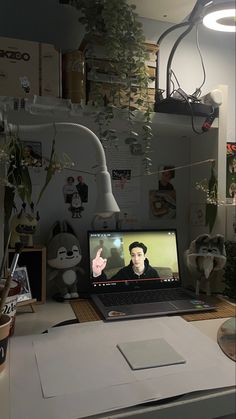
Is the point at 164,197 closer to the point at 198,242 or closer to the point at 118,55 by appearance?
Answer: the point at 198,242

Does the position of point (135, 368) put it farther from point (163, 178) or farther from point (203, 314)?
point (163, 178)

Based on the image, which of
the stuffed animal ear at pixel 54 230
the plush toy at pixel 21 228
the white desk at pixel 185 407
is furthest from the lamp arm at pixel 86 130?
the white desk at pixel 185 407

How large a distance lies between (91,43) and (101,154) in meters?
0.47

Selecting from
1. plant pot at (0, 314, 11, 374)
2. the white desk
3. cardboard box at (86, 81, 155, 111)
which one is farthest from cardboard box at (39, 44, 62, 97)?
the white desk

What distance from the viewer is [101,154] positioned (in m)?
0.87

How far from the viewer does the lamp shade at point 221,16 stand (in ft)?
3.24

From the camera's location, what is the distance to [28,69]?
1032 mm

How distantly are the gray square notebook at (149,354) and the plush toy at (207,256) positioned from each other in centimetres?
44

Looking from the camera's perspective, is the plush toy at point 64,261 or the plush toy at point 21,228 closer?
the plush toy at point 21,228

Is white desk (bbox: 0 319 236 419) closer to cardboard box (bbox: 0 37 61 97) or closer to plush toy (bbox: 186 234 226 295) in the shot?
plush toy (bbox: 186 234 226 295)

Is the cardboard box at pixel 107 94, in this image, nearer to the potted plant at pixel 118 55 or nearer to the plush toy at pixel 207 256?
the potted plant at pixel 118 55

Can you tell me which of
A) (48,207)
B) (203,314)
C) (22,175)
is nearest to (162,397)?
(203,314)

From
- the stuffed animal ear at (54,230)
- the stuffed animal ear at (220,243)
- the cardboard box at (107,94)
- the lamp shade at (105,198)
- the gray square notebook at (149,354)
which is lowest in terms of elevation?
the gray square notebook at (149,354)

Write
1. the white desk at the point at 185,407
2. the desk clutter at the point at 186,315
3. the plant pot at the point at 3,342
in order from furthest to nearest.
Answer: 1. the desk clutter at the point at 186,315
2. the plant pot at the point at 3,342
3. the white desk at the point at 185,407
